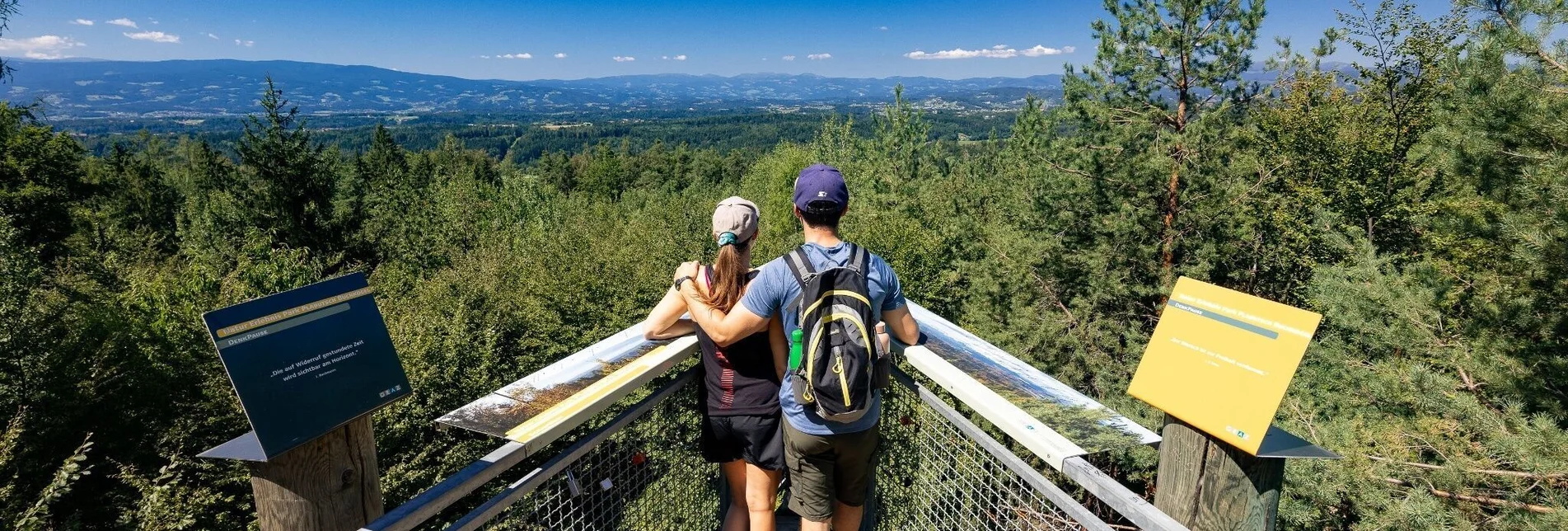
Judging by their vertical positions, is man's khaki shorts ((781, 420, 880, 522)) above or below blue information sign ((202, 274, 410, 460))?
below

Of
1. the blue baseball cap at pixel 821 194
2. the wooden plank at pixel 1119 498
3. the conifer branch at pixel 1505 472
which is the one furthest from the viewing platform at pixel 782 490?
the conifer branch at pixel 1505 472

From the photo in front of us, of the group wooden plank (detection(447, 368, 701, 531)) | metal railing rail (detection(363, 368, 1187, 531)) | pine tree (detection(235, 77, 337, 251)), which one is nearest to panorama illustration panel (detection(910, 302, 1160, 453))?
metal railing rail (detection(363, 368, 1187, 531))

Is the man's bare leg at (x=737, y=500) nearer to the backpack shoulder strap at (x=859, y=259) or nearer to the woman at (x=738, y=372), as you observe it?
the woman at (x=738, y=372)

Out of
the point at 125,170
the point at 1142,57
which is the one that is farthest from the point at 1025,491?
the point at 125,170

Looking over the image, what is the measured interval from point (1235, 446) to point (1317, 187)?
15282 millimetres

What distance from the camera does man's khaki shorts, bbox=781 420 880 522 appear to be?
2541 millimetres

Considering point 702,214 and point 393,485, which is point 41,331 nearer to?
point 393,485

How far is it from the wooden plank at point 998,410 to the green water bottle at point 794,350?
517mm

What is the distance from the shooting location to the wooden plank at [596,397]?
197 centimetres

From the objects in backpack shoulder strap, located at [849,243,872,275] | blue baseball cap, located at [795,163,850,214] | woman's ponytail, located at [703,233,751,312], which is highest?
blue baseball cap, located at [795,163,850,214]

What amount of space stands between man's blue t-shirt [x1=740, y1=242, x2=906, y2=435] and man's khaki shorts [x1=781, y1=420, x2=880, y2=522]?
1.6 inches

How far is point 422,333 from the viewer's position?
15617 mm

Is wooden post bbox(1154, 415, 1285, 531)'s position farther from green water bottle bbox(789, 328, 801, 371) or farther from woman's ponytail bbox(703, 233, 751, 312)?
woman's ponytail bbox(703, 233, 751, 312)

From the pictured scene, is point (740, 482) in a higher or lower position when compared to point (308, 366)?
lower
